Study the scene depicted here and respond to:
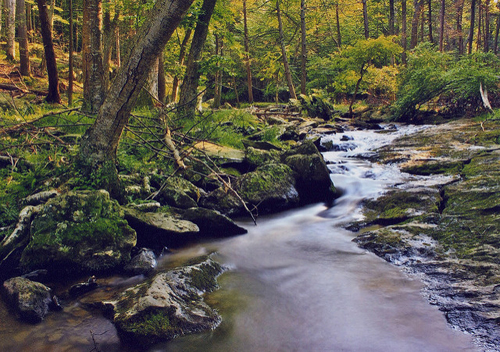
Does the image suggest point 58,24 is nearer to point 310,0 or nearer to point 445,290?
point 310,0

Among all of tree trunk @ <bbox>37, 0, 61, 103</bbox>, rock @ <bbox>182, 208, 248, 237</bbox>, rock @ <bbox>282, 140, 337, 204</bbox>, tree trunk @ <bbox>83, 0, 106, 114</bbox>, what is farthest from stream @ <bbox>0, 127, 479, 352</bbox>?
tree trunk @ <bbox>37, 0, 61, 103</bbox>

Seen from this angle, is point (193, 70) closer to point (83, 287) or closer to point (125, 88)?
point (125, 88)

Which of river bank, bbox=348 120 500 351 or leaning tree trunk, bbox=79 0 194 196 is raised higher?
leaning tree trunk, bbox=79 0 194 196

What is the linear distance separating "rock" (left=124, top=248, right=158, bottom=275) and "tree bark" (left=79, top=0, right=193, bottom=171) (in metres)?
1.34

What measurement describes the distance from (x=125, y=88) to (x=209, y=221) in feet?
7.39

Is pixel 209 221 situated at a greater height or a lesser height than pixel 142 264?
greater

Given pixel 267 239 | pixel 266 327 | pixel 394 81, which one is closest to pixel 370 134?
pixel 394 81

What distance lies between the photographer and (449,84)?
48.2 ft

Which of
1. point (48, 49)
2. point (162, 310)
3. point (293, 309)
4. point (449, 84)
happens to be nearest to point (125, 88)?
point (162, 310)

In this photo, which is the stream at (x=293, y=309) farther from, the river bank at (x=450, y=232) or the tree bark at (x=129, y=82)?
the tree bark at (x=129, y=82)

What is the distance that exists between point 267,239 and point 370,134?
10.8 m

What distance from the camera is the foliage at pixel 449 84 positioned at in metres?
13.9

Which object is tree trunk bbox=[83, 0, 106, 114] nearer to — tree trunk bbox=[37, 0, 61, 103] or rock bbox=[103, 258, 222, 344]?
tree trunk bbox=[37, 0, 61, 103]

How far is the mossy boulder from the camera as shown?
368 cm
